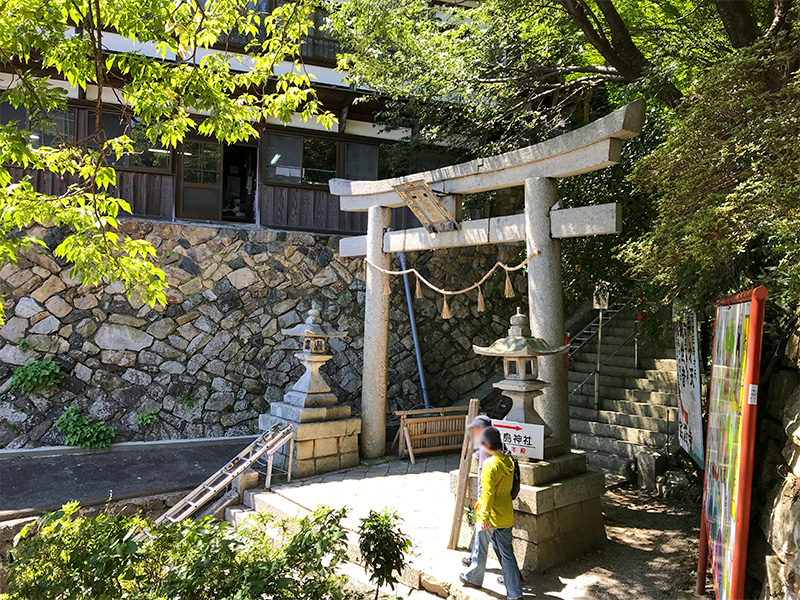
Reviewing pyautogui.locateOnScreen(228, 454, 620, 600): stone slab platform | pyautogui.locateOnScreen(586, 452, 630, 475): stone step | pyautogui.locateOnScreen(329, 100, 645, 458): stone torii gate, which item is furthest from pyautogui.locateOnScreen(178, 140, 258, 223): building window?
pyautogui.locateOnScreen(586, 452, 630, 475): stone step

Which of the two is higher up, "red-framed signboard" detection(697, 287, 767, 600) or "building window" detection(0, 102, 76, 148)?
"building window" detection(0, 102, 76, 148)

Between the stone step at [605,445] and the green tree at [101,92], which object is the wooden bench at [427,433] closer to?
the stone step at [605,445]

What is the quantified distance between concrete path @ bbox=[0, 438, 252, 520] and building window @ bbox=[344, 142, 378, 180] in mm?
7133

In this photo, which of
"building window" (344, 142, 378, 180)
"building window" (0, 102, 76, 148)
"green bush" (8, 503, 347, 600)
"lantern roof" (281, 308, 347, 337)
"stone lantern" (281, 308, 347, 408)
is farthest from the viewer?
"building window" (344, 142, 378, 180)

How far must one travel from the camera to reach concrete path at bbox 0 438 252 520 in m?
7.52

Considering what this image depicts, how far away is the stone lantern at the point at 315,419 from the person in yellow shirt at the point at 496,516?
13.6ft

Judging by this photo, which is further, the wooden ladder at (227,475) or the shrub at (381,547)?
the wooden ladder at (227,475)

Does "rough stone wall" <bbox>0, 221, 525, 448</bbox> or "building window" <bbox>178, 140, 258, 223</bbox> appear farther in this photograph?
"building window" <bbox>178, 140, 258, 223</bbox>

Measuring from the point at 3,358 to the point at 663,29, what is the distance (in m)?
12.0

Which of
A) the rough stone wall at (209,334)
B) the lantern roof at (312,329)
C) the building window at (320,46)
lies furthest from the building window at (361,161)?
the lantern roof at (312,329)

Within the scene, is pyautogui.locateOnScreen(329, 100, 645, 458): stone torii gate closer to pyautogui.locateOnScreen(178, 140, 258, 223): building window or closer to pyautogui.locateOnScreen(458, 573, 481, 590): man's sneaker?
pyautogui.locateOnScreen(458, 573, 481, 590): man's sneaker

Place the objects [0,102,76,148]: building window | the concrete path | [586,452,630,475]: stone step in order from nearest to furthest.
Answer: the concrete path, [586,452,630,475]: stone step, [0,102,76,148]: building window

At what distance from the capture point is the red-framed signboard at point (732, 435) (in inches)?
137

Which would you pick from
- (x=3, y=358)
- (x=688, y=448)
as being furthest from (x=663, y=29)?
(x=3, y=358)
